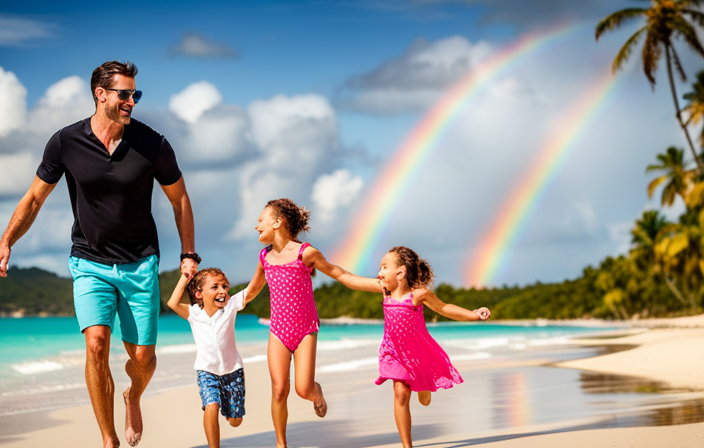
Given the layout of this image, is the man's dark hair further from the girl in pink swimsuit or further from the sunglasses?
the girl in pink swimsuit

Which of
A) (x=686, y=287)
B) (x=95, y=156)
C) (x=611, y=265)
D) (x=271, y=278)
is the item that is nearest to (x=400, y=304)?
(x=271, y=278)

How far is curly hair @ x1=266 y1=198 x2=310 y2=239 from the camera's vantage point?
20.3 ft

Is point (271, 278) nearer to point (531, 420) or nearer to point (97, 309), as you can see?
point (97, 309)

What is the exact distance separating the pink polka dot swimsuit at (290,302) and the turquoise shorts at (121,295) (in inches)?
33.0

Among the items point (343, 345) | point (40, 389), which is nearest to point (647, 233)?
point (343, 345)

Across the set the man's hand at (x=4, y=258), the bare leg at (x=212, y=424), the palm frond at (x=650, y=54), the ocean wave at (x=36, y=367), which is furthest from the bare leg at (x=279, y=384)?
the palm frond at (x=650, y=54)

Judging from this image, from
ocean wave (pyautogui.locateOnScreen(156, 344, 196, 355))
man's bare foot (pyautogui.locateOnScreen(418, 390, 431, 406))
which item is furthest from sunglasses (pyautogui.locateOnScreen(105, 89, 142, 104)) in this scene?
ocean wave (pyautogui.locateOnScreen(156, 344, 196, 355))

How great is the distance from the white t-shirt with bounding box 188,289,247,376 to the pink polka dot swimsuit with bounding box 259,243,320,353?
330mm

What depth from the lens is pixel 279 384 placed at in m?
5.89

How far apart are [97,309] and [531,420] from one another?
13.8 ft

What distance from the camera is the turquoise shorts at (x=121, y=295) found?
557 cm

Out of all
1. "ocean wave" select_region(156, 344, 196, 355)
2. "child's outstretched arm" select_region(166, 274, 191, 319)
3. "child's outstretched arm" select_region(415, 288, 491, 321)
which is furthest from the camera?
"ocean wave" select_region(156, 344, 196, 355)

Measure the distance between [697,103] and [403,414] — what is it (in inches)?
1534

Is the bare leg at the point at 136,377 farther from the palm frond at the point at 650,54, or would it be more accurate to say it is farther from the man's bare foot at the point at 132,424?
the palm frond at the point at 650,54
